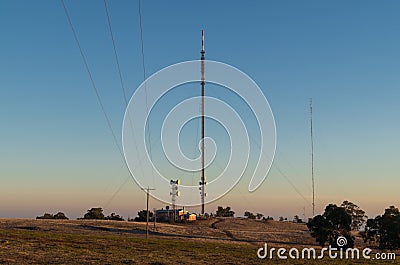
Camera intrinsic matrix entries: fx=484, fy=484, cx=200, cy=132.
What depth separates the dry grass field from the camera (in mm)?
49531

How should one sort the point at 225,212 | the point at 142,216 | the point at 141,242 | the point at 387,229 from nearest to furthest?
the point at 141,242
the point at 387,229
the point at 142,216
the point at 225,212

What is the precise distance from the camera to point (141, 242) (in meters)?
75.4

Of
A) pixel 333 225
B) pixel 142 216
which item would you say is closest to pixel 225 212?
pixel 142 216

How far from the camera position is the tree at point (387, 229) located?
257ft

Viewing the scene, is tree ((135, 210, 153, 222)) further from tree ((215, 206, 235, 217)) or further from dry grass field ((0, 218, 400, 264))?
tree ((215, 206, 235, 217))

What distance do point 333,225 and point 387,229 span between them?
8582 millimetres

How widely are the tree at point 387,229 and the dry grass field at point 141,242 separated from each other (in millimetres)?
12987

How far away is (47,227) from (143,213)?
1755 inches

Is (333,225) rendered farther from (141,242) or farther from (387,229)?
(141,242)

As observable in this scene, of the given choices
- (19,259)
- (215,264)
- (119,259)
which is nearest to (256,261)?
(215,264)

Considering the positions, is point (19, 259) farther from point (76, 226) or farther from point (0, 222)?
point (0, 222)

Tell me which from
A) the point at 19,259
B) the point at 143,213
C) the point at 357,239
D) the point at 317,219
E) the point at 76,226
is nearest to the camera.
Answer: the point at 19,259

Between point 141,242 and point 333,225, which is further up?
point 333,225

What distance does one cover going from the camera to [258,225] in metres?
137
